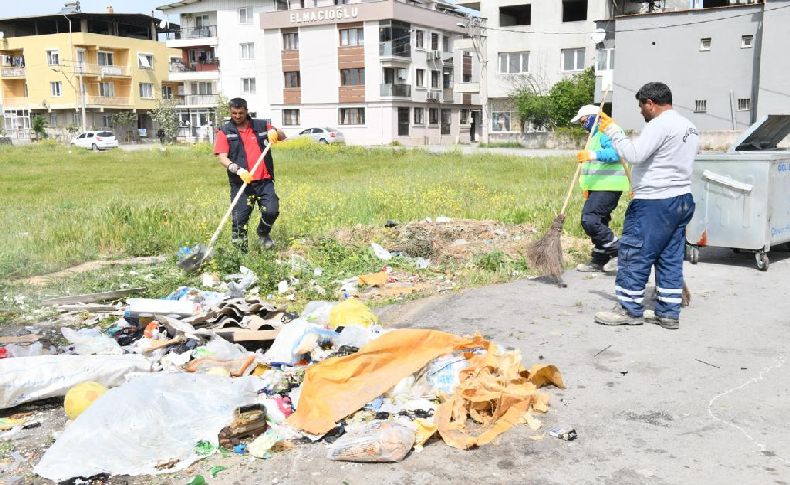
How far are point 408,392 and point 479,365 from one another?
1.46ft

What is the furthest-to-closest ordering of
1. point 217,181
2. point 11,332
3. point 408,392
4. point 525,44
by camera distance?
point 525,44 → point 217,181 → point 11,332 → point 408,392

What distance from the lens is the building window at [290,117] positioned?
52.9 m

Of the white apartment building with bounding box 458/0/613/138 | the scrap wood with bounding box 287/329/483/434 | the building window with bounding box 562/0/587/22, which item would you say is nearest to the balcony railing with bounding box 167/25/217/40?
the white apartment building with bounding box 458/0/613/138

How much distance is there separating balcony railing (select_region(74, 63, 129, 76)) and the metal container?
6157 centimetres

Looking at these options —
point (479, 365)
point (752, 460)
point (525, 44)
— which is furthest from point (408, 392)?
point (525, 44)

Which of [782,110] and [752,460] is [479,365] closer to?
[752,460]

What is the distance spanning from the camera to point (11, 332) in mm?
5445

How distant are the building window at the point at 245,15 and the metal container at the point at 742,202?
178 feet

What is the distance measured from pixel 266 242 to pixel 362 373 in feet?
14.4

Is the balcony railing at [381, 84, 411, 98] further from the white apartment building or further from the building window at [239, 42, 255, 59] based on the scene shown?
the building window at [239, 42, 255, 59]

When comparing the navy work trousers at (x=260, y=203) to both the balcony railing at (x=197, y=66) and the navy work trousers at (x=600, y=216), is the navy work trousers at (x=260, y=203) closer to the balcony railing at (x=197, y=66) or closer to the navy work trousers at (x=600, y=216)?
the navy work trousers at (x=600, y=216)

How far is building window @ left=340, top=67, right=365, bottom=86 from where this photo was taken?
165 ft

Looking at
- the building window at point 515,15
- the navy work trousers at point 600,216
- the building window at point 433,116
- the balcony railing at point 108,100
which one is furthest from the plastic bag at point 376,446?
the balcony railing at point 108,100

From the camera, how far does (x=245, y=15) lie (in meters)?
57.2
